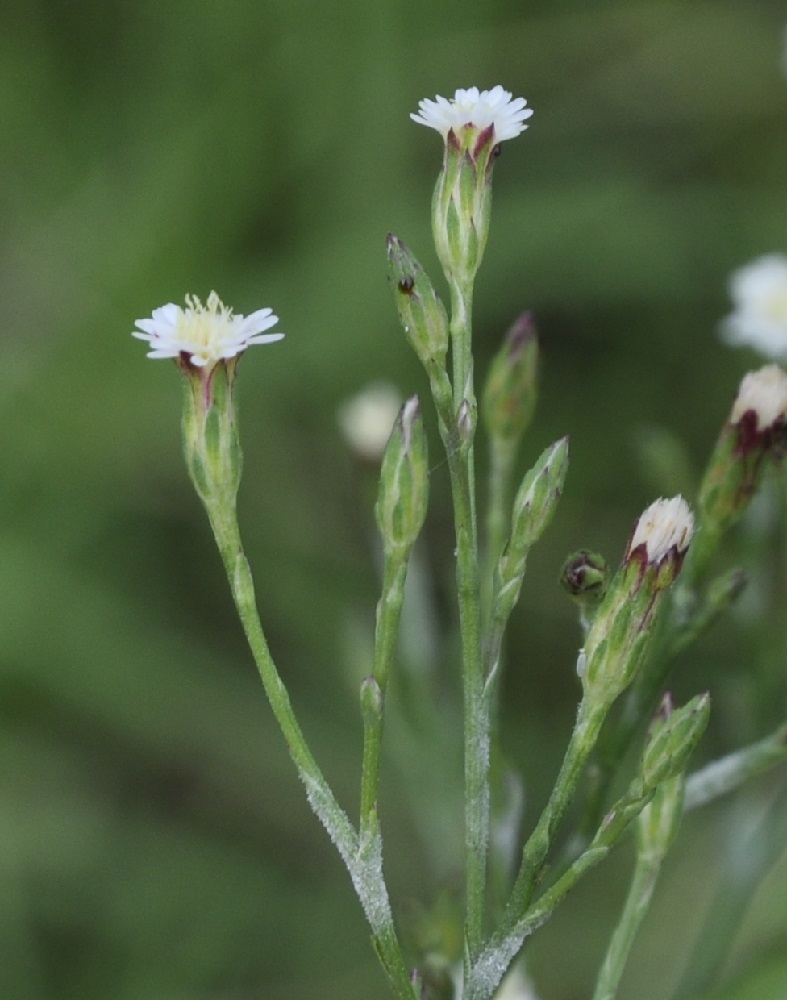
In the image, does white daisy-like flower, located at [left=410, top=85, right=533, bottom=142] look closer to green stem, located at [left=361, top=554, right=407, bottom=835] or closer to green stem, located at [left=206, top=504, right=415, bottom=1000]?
green stem, located at [left=361, top=554, right=407, bottom=835]

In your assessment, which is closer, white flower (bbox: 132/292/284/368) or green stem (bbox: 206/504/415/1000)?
green stem (bbox: 206/504/415/1000)

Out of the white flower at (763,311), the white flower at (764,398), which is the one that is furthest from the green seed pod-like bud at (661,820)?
the white flower at (763,311)

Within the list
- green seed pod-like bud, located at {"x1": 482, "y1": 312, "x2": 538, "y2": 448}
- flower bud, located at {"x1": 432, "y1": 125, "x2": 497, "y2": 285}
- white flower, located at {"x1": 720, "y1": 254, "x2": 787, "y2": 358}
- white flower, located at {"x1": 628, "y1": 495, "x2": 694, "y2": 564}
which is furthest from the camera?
white flower, located at {"x1": 720, "y1": 254, "x2": 787, "y2": 358}

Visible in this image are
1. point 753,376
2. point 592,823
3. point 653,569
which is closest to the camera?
point 653,569

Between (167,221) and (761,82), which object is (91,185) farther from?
(761,82)

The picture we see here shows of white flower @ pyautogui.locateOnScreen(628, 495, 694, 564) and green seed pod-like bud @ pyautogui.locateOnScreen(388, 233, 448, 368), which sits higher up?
green seed pod-like bud @ pyautogui.locateOnScreen(388, 233, 448, 368)

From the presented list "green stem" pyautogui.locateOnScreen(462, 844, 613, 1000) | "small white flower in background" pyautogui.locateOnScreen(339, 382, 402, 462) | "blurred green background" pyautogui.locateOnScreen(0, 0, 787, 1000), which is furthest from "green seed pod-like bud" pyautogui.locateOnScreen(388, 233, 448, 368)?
"blurred green background" pyautogui.locateOnScreen(0, 0, 787, 1000)

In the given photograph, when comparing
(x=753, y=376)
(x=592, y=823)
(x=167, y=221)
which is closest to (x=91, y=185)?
(x=167, y=221)
